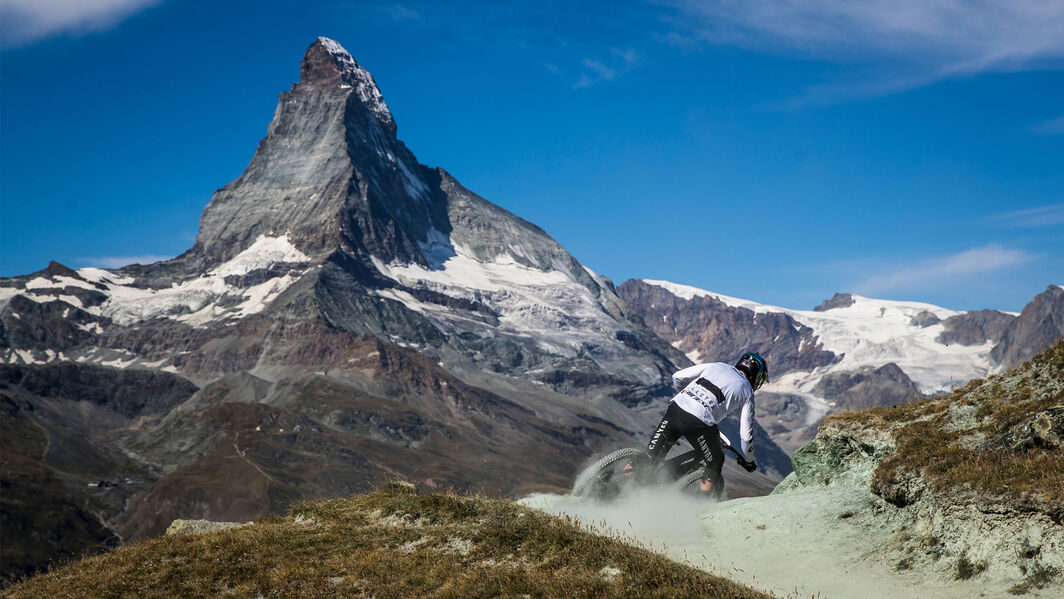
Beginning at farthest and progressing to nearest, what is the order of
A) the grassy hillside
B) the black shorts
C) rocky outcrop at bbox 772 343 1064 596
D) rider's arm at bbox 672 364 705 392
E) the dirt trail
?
rider's arm at bbox 672 364 705 392
the black shorts
the dirt trail
rocky outcrop at bbox 772 343 1064 596
the grassy hillside

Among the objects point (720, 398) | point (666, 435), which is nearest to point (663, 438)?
point (666, 435)

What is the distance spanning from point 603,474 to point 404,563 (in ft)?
19.7

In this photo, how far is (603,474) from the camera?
18.5 meters

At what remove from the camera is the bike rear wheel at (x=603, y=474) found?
59.1ft

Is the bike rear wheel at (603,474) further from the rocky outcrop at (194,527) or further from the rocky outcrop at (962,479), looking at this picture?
the rocky outcrop at (194,527)

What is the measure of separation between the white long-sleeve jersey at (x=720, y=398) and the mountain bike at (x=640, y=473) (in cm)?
113

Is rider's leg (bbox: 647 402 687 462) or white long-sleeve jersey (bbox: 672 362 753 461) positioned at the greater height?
white long-sleeve jersey (bbox: 672 362 753 461)

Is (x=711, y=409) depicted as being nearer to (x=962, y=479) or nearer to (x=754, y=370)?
(x=754, y=370)

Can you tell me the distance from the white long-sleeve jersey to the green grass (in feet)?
8.30

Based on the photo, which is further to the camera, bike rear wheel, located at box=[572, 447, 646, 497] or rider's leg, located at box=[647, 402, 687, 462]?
bike rear wheel, located at box=[572, 447, 646, 497]

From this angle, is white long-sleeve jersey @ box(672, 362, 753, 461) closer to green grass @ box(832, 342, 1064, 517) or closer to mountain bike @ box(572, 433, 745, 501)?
mountain bike @ box(572, 433, 745, 501)

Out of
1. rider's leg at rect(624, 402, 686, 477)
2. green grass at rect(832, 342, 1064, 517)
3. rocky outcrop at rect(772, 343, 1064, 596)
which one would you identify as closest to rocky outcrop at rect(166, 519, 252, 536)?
rider's leg at rect(624, 402, 686, 477)

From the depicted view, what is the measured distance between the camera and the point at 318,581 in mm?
13297

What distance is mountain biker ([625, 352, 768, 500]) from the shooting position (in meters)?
16.9
